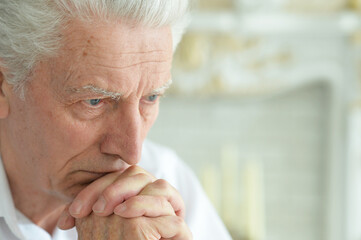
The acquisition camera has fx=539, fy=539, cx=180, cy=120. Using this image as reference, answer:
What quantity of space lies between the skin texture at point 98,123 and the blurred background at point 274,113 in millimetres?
2123

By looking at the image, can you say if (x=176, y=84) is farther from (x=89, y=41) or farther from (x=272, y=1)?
(x=89, y=41)

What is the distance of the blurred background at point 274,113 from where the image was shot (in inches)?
135

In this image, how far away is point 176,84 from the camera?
358 cm

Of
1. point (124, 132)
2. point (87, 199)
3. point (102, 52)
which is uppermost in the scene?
point (102, 52)

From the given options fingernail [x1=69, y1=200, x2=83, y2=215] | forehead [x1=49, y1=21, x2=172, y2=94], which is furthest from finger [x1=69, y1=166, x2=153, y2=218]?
forehead [x1=49, y1=21, x2=172, y2=94]

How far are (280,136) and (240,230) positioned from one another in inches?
27.2

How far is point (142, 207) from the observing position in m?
1.09

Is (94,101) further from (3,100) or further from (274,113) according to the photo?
(274,113)

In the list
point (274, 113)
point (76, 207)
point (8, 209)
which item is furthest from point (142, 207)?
point (274, 113)

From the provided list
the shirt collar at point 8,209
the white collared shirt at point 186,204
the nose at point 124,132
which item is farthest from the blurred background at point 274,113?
the nose at point 124,132

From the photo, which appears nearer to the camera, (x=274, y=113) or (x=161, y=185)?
(x=161, y=185)

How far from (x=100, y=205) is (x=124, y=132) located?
159 millimetres

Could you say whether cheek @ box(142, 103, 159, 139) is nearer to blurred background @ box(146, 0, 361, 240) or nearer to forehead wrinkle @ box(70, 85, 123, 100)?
forehead wrinkle @ box(70, 85, 123, 100)

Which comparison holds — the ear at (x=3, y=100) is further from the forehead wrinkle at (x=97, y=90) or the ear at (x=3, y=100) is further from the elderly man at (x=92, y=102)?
the forehead wrinkle at (x=97, y=90)
